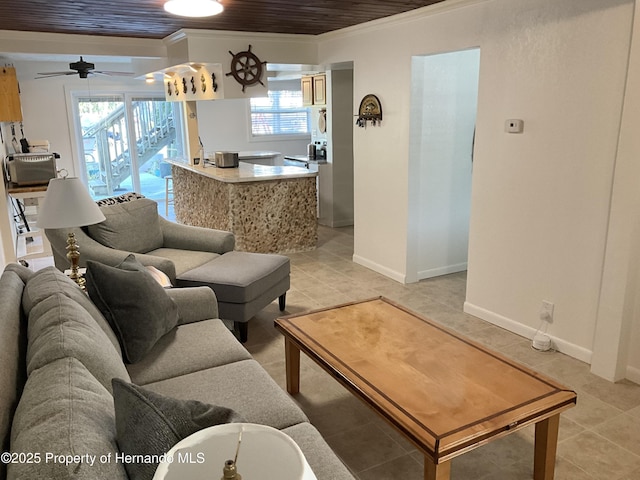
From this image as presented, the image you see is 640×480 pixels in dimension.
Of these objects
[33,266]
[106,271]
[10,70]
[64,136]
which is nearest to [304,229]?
[33,266]

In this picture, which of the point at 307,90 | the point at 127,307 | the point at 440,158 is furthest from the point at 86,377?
the point at 307,90

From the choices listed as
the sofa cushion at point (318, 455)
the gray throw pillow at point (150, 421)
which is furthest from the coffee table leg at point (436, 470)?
the gray throw pillow at point (150, 421)

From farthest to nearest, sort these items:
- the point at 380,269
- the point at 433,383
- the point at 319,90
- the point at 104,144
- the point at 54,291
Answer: the point at 104,144, the point at 319,90, the point at 380,269, the point at 433,383, the point at 54,291

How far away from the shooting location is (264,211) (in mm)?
5582

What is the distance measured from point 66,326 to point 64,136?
7.42 meters

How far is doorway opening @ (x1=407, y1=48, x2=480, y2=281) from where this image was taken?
14.5 feet

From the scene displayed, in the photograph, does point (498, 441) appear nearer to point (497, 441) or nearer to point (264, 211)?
point (497, 441)

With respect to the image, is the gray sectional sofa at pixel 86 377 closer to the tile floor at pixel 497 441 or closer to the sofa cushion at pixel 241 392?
the sofa cushion at pixel 241 392

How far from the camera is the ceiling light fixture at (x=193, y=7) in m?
2.93

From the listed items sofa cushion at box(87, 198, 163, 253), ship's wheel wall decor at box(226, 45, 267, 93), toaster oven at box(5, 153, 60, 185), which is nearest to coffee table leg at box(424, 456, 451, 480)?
sofa cushion at box(87, 198, 163, 253)

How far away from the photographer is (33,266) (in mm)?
5410

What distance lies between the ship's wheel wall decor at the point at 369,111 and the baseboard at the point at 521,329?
1901mm

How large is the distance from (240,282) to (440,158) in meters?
2.30

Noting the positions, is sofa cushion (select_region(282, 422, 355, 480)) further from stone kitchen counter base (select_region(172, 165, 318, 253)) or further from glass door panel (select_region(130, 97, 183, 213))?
glass door panel (select_region(130, 97, 183, 213))
